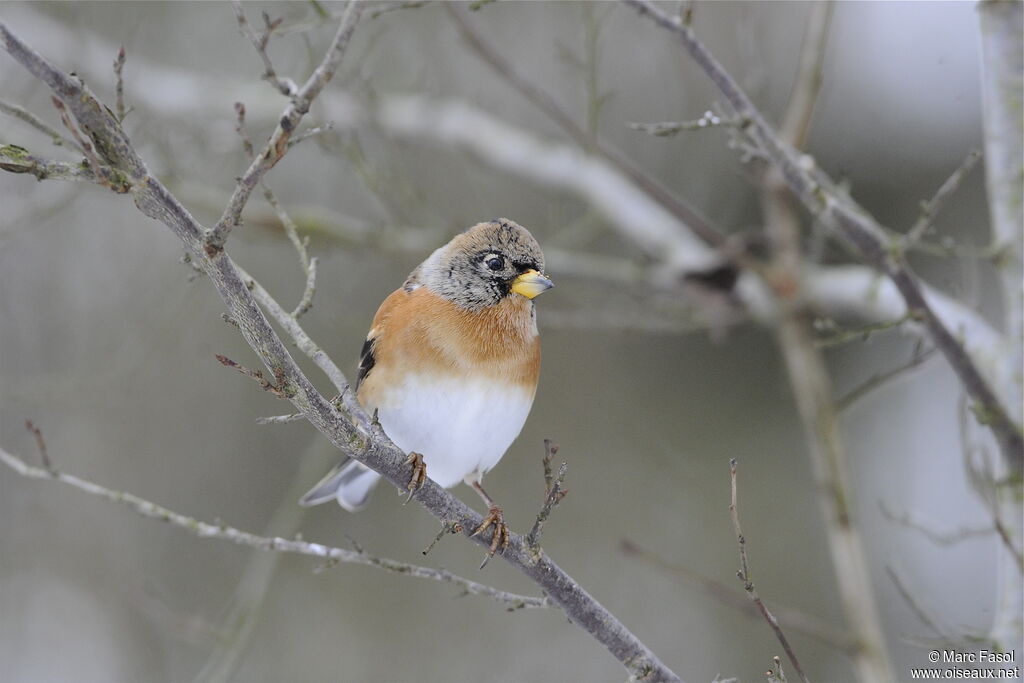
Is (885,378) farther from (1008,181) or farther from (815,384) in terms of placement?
(815,384)

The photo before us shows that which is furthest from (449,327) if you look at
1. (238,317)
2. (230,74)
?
(230,74)

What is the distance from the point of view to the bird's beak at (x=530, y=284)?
2.97 meters

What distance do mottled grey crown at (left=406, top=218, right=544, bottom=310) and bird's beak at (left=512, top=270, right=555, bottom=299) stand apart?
60 millimetres

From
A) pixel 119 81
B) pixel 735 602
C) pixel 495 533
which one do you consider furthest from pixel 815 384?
pixel 119 81

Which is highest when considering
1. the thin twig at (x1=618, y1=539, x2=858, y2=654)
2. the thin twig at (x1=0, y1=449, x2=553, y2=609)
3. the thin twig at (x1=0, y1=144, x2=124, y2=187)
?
the thin twig at (x1=618, y1=539, x2=858, y2=654)

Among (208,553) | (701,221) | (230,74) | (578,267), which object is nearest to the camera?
(701,221)

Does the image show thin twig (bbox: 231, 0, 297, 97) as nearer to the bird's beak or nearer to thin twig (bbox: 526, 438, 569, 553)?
thin twig (bbox: 526, 438, 569, 553)

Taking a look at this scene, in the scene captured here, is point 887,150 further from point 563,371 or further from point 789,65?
point 563,371

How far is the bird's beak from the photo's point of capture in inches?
117

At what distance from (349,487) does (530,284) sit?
4.24 feet

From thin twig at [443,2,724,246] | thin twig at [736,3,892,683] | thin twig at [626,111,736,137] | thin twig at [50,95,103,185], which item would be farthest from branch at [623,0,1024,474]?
thin twig at [50,95,103,185]

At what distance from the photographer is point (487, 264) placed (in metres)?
3.18

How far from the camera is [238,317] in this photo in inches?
74.2

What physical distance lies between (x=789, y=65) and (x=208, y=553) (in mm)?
5588
